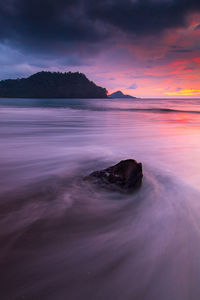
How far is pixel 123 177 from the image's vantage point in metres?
3.46

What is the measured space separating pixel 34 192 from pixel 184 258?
253 cm

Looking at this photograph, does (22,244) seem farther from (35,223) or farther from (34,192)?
(34,192)

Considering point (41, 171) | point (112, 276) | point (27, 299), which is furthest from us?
point (41, 171)

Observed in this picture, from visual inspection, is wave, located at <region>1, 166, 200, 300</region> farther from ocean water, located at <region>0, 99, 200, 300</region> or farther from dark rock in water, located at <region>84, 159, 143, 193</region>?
dark rock in water, located at <region>84, 159, 143, 193</region>

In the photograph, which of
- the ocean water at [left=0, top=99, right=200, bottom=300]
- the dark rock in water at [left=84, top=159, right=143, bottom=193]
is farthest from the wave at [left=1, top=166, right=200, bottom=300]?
the dark rock in water at [left=84, top=159, right=143, bottom=193]

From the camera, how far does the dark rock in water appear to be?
338cm

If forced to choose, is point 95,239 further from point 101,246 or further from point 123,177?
point 123,177

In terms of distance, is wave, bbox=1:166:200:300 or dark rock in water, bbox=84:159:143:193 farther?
dark rock in water, bbox=84:159:143:193

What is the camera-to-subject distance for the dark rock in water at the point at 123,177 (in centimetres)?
338

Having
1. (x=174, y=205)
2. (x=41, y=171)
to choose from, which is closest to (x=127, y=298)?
(x=174, y=205)

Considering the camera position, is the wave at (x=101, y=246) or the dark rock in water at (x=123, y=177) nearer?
the wave at (x=101, y=246)

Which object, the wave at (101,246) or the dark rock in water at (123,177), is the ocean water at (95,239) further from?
the dark rock in water at (123,177)

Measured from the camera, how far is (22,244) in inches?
79.7

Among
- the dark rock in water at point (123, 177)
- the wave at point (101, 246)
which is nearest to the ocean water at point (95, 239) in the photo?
the wave at point (101, 246)
